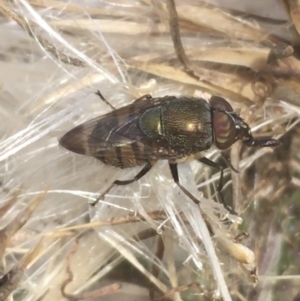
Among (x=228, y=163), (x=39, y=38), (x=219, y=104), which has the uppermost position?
(x=39, y=38)

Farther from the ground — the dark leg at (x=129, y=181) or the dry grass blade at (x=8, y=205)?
the dry grass blade at (x=8, y=205)

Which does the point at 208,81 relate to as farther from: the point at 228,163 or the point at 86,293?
the point at 86,293

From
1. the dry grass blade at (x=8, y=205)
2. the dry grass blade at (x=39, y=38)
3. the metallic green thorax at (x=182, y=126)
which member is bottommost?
the dry grass blade at (x=8, y=205)

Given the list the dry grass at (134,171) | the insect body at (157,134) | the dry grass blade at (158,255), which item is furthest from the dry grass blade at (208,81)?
the dry grass blade at (158,255)

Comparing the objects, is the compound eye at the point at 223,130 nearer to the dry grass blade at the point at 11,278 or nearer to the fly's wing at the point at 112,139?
the fly's wing at the point at 112,139

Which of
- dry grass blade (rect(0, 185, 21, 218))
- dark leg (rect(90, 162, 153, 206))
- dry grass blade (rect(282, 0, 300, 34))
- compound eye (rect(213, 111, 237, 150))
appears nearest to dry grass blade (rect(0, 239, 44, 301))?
dry grass blade (rect(0, 185, 21, 218))

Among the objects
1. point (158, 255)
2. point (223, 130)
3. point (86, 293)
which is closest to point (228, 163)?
point (223, 130)

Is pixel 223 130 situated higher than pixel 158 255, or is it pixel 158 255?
pixel 223 130
